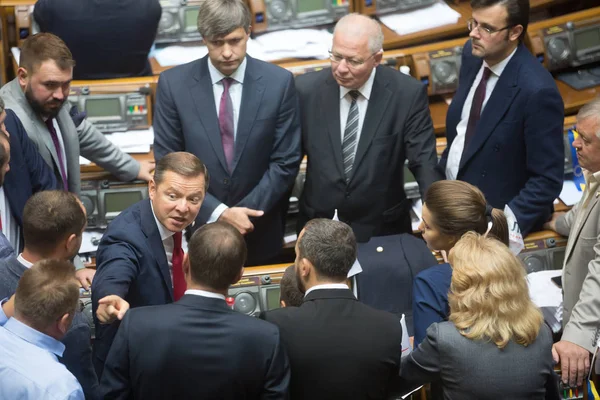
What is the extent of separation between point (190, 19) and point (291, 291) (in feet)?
8.82

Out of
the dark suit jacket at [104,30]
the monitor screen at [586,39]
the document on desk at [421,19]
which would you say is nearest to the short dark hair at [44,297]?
the dark suit jacket at [104,30]

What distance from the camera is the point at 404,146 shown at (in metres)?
4.04

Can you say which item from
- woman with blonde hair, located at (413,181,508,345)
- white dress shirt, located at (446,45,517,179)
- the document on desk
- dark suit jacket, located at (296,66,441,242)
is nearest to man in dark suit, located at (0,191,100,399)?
woman with blonde hair, located at (413,181,508,345)

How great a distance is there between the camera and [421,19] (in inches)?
221

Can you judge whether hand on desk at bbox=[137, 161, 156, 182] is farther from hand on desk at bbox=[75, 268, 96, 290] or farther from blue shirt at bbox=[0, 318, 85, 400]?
blue shirt at bbox=[0, 318, 85, 400]

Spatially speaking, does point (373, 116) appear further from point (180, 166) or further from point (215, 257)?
point (215, 257)

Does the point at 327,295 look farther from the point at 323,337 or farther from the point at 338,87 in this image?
the point at 338,87

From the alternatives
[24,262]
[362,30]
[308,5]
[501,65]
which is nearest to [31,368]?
[24,262]

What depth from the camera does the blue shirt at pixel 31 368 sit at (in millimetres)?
2500

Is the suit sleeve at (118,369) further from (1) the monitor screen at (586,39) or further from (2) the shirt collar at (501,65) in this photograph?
(1) the monitor screen at (586,39)

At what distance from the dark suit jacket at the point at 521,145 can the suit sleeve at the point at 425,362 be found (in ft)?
4.23

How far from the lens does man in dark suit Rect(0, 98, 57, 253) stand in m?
3.60

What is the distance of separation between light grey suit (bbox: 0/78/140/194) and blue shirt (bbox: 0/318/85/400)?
1.40 meters

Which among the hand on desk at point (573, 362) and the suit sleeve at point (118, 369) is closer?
the suit sleeve at point (118, 369)
